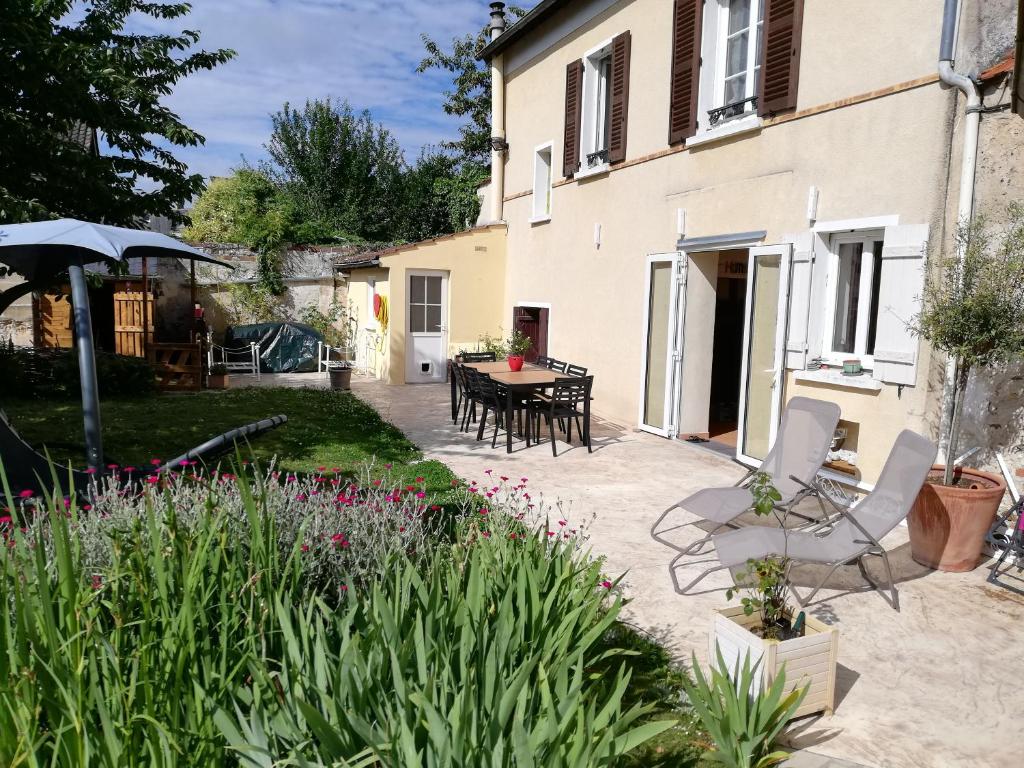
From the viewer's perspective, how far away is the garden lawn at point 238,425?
728cm

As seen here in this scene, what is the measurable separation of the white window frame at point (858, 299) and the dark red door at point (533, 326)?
6005 mm

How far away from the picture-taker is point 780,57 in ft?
23.2

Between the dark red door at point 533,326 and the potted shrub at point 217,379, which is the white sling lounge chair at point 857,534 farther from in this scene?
the potted shrub at point 217,379

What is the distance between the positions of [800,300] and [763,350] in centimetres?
74

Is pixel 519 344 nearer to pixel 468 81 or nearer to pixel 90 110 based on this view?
pixel 90 110

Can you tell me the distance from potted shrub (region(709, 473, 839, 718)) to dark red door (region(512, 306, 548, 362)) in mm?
9280

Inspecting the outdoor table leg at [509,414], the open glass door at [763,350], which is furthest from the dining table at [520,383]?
the open glass door at [763,350]

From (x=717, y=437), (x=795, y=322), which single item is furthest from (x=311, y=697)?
(x=717, y=437)

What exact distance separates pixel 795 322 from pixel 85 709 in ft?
21.0

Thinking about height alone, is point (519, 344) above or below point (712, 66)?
below

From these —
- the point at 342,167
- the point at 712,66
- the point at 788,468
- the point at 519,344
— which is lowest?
the point at 788,468

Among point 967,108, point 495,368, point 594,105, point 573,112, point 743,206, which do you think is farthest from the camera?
point 573,112

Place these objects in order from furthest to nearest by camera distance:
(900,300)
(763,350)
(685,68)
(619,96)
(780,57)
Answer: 1. (619,96)
2. (685,68)
3. (763,350)
4. (780,57)
5. (900,300)

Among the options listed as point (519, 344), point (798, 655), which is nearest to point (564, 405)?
point (519, 344)
